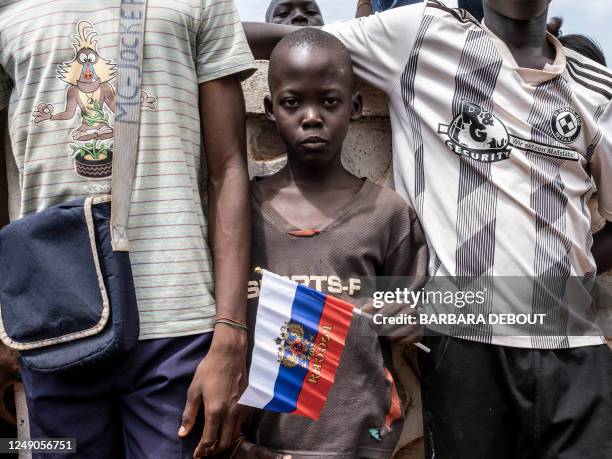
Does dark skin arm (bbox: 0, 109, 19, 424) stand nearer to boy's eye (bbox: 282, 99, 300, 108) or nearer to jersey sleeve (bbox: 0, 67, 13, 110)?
jersey sleeve (bbox: 0, 67, 13, 110)

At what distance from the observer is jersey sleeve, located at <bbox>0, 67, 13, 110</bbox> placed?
76.5 inches

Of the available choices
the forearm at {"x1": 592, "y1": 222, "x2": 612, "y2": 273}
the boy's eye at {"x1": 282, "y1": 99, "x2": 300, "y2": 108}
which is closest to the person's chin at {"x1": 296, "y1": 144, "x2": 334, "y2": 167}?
the boy's eye at {"x1": 282, "y1": 99, "x2": 300, "y2": 108}

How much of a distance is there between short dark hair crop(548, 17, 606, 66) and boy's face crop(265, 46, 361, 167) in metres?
0.94

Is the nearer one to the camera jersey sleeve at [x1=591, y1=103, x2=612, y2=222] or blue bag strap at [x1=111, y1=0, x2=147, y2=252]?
blue bag strap at [x1=111, y1=0, x2=147, y2=252]

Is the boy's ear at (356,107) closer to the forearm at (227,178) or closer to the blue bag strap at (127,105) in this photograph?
the forearm at (227,178)

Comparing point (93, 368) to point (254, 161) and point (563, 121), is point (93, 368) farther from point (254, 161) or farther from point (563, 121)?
point (563, 121)

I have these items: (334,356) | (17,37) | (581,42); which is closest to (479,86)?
(581,42)

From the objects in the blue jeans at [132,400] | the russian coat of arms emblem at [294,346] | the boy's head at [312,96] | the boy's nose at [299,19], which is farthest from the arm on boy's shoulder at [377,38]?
the boy's nose at [299,19]

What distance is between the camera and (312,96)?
84.0 inches

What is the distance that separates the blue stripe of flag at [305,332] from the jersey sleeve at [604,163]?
1032 millimetres

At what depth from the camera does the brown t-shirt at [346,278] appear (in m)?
1.98

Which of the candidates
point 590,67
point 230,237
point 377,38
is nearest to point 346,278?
point 230,237

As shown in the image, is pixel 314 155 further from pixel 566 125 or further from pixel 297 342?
pixel 566 125

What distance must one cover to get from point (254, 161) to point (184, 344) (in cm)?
83
